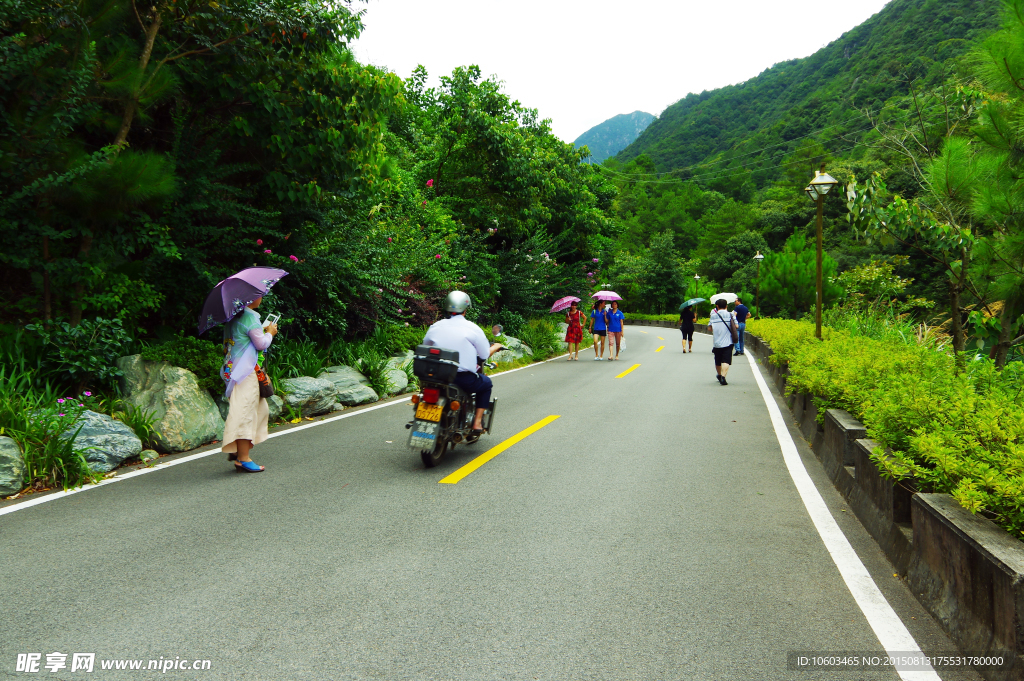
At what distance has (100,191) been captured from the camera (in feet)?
24.6

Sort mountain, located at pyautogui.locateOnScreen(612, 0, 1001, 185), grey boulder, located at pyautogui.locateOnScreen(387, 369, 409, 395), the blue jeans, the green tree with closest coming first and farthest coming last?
the blue jeans < grey boulder, located at pyautogui.locateOnScreen(387, 369, 409, 395) < the green tree < mountain, located at pyautogui.locateOnScreen(612, 0, 1001, 185)

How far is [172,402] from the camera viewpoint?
292 inches

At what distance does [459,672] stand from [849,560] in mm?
2757

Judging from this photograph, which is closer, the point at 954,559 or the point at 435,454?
the point at 954,559

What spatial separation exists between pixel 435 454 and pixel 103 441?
3262 millimetres

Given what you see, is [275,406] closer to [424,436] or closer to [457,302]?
[424,436]

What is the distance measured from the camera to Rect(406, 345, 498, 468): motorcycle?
20.7ft

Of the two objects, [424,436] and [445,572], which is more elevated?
[424,436]

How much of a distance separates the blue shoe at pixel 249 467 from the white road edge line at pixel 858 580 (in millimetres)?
4999

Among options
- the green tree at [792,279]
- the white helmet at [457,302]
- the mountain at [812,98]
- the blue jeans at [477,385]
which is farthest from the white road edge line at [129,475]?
the mountain at [812,98]

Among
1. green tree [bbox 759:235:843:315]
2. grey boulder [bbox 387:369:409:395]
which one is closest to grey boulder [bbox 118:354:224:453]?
grey boulder [bbox 387:369:409:395]

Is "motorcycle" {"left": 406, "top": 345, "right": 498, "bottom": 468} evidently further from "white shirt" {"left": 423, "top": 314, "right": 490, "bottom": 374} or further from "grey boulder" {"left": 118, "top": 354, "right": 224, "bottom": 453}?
"grey boulder" {"left": 118, "top": 354, "right": 224, "bottom": 453}

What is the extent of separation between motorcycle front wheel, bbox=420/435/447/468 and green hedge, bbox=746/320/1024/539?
3.82 meters

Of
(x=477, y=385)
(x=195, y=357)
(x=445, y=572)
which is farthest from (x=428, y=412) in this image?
(x=195, y=357)
